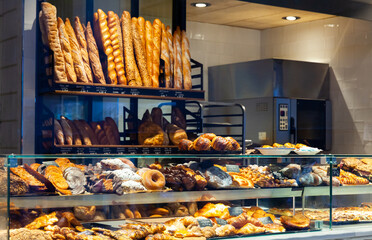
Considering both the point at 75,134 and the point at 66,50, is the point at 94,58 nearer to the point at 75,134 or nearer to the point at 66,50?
the point at 66,50

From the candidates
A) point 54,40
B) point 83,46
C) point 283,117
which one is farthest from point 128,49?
point 283,117

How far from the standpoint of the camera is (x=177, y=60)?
385 centimetres

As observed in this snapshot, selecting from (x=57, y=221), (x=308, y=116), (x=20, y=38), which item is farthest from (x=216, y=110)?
(x=57, y=221)

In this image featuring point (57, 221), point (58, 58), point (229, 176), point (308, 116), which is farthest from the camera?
point (308, 116)

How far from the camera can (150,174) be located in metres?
2.37

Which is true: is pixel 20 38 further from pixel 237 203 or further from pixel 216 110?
pixel 216 110

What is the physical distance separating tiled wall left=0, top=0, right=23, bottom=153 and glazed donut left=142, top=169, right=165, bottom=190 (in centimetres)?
150

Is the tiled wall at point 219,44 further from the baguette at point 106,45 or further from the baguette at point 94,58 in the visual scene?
the baguette at point 94,58

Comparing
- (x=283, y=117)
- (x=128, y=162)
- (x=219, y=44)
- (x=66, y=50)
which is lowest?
(x=128, y=162)

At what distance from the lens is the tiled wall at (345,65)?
5332 millimetres

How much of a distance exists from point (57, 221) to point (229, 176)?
34.9 inches

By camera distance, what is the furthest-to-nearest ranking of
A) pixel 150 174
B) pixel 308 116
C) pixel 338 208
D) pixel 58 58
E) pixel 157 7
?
pixel 308 116
pixel 157 7
pixel 58 58
pixel 338 208
pixel 150 174

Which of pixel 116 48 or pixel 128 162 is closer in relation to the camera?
pixel 128 162

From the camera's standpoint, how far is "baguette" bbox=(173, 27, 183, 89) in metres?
3.79
